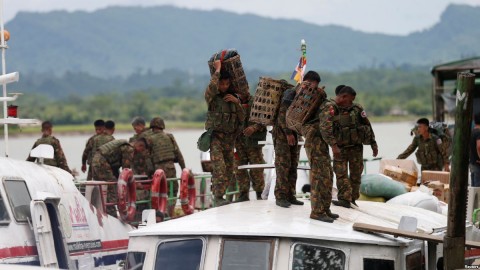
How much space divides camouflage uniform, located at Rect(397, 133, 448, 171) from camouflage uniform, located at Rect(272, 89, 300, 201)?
8.56 meters

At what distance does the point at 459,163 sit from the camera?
11125 mm

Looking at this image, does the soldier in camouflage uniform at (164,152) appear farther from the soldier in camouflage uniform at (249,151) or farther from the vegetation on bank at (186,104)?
the vegetation on bank at (186,104)

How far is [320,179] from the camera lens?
40.8ft

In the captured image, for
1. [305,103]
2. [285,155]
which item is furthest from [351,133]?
[305,103]

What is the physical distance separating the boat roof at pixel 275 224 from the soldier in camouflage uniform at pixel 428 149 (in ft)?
28.5

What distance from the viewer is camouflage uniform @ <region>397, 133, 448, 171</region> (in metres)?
21.7

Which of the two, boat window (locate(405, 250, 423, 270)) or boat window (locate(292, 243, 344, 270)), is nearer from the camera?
boat window (locate(292, 243, 344, 270))

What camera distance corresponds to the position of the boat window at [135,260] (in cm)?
1141

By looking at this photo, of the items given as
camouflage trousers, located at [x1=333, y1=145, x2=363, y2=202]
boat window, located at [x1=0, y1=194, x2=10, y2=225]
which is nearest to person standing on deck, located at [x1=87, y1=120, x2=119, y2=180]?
camouflage trousers, located at [x1=333, y1=145, x2=363, y2=202]

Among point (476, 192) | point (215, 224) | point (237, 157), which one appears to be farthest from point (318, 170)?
point (476, 192)

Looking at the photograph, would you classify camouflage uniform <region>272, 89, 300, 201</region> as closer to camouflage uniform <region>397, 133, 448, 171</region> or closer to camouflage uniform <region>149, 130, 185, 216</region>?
camouflage uniform <region>149, 130, 185, 216</region>

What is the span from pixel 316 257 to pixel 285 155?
2.53 m

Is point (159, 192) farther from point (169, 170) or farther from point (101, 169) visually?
point (169, 170)

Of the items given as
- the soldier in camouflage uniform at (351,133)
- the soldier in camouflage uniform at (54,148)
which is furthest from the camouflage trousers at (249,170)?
the soldier in camouflage uniform at (54,148)
